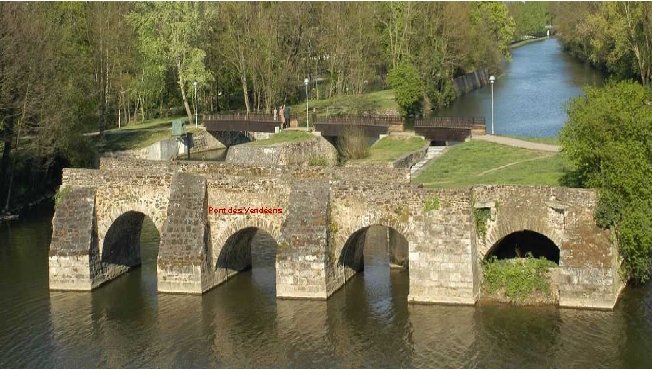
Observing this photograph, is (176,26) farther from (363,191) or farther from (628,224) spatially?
(628,224)

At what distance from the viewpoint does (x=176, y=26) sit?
251 feet

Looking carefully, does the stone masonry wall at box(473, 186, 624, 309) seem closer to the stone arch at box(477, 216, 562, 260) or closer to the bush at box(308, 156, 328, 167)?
the stone arch at box(477, 216, 562, 260)

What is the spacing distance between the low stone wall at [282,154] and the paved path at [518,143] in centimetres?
1001

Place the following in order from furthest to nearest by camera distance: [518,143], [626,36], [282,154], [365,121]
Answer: [626,36], [365,121], [282,154], [518,143]

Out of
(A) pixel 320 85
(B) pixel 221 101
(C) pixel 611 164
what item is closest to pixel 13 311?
(C) pixel 611 164

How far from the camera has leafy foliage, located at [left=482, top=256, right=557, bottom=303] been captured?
3206 centimetres

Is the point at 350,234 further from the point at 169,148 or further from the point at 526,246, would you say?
the point at 169,148

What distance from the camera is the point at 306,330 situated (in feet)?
102

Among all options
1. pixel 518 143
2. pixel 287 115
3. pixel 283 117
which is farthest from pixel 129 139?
pixel 518 143

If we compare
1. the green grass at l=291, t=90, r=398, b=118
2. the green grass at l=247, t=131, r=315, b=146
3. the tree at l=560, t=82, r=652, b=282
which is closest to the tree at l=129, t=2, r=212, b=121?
the green grass at l=291, t=90, r=398, b=118

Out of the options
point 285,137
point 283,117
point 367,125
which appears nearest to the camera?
point 367,125

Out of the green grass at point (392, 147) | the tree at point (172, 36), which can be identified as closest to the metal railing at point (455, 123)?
the green grass at point (392, 147)

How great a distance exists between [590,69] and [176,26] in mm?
64451

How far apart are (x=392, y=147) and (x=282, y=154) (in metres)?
6.93
